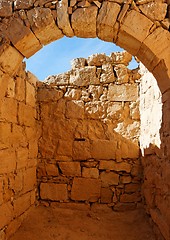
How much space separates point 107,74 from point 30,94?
153 cm

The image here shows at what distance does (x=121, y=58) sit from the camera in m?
4.55

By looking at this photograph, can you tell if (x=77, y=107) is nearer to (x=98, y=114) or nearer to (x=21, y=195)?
(x=98, y=114)

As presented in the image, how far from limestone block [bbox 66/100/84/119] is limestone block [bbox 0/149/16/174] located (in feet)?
4.67

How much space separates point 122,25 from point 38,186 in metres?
3.28

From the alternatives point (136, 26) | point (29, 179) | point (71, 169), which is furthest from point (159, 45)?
point (29, 179)

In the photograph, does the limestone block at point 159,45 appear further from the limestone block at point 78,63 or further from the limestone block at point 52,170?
the limestone block at point 52,170

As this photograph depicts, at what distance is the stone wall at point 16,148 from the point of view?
3265 mm

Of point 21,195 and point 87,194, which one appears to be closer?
point 21,195

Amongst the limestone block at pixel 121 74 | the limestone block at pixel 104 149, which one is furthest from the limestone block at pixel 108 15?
the limestone block at pixel 104 149

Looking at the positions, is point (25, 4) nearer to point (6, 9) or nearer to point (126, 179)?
point (6, 9)

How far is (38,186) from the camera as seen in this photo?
446 cm

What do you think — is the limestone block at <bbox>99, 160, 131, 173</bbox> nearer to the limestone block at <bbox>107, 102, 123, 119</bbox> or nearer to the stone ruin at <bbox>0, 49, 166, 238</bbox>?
the stone ruin at <bbox>0, 49, 166, 238</bbox>

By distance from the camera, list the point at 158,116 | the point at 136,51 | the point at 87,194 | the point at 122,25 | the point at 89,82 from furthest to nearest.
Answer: the point at 89,82, the point at 87,194, the point at 158,116, the point at 136,51, the point at 122,25

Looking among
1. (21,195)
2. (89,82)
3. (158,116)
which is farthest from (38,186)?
(158,116)
